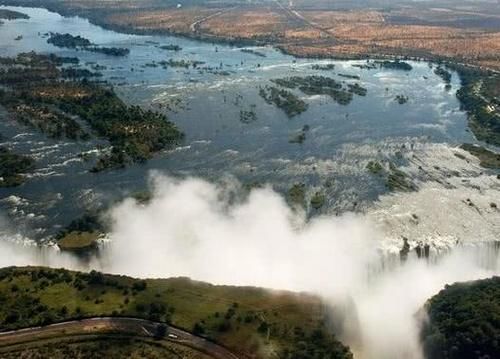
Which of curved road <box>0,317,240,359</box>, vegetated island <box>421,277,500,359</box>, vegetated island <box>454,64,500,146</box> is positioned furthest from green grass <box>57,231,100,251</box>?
vegetated island <box>454,64,500,146</box>

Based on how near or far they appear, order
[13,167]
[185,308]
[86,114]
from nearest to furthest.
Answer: [185,308] → [13,167] → [86,114]

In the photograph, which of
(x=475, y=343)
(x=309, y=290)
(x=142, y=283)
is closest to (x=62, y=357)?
(x=142, y=283)

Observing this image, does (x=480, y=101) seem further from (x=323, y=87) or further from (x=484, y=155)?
(x=323, y=87)

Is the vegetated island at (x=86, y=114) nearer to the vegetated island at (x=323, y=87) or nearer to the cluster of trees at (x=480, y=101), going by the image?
the vegetated island at (x=323, y=87)

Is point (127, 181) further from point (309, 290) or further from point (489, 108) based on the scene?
point (489, 108)

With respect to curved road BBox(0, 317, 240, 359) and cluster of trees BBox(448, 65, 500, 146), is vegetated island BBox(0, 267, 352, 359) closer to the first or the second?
curved road BBox(0, 317, 240, 359)

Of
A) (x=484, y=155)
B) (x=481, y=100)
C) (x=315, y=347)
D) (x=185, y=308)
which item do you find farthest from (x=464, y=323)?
(x=481, y=100)
